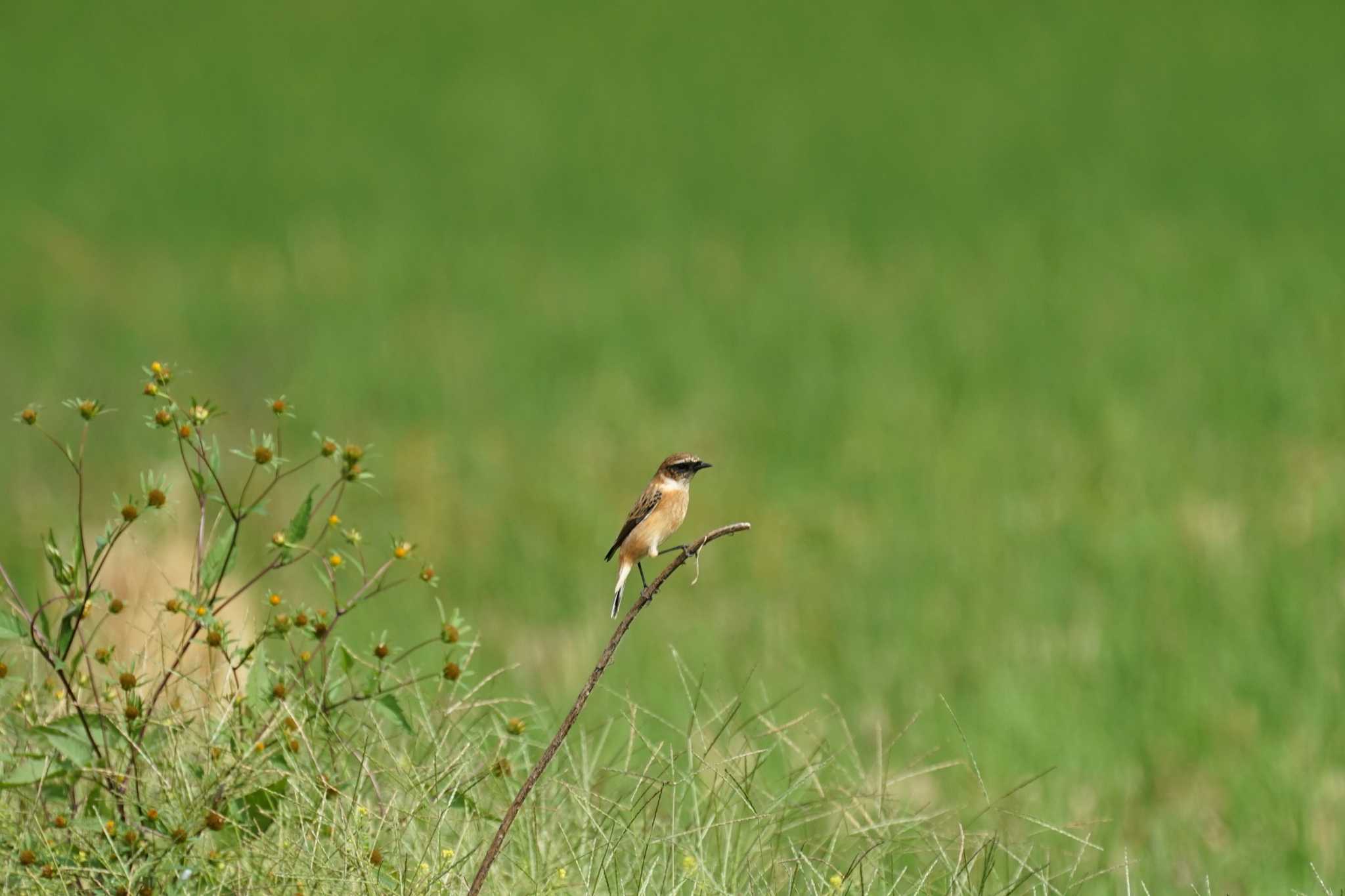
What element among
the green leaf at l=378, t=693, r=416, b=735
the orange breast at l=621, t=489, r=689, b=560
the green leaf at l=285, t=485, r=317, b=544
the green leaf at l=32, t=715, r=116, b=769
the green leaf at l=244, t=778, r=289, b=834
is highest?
the green leaf at l=285, t=485, r=317, b=544

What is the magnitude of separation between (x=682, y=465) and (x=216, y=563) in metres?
0.91

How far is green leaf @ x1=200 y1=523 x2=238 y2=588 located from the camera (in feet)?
9.99

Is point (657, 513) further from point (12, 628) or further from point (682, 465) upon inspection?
point (12, 628)

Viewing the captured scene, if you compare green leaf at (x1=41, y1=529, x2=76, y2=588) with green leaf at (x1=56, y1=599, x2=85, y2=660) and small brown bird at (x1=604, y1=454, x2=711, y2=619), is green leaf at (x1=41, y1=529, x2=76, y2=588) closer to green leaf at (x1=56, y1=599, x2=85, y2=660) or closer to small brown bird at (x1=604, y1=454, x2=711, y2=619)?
green leaf at (x1=56, y1=599, x2=85, y2=660)

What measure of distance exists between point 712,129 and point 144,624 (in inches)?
641

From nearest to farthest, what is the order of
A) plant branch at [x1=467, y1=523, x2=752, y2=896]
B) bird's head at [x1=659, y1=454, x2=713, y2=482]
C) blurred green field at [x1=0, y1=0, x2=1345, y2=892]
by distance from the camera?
1. plant branch at [x1=467, y1=523, x2=752, y2=896]
2. bird's head at [x1=659, y1=454, x2=713, y2=482]
3. blurred green field at [x1=0, y1=0, x2=1345, y2=892]

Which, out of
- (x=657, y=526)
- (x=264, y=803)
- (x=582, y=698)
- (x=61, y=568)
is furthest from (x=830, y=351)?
(x=582, y=698)

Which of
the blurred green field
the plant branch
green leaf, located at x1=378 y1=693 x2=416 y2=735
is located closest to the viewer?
the plant branch

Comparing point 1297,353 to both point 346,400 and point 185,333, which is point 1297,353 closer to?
point 346,400

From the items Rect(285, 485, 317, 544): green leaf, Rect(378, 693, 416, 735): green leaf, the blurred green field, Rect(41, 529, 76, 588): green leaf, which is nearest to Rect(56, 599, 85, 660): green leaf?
Rect(41, 529, 76, 588): green leaf

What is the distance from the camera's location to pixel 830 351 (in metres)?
11.7

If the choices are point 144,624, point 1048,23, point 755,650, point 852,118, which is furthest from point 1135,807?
point 1048,23

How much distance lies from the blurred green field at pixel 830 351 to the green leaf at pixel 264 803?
286cm

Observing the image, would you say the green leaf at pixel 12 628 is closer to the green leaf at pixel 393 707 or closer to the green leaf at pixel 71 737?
the green leaf at pixel 71 737
